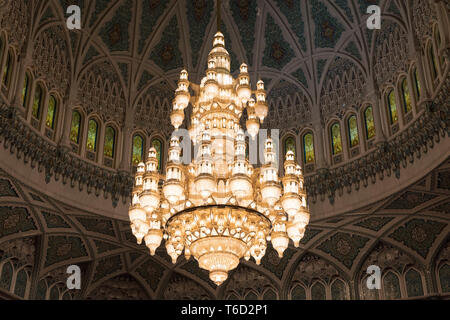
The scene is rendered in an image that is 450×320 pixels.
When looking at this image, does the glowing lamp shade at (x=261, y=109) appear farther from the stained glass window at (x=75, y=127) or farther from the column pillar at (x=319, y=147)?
the stained glass window at (x=75, y=127)

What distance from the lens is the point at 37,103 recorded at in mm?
15250

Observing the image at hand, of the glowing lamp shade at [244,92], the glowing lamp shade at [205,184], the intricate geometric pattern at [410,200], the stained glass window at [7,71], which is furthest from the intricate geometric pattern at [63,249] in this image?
the intricate geometric pattern at [410,200]

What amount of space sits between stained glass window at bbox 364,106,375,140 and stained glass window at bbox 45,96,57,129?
29.1 ft

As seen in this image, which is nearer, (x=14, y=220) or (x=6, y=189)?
(x=6, y=189)

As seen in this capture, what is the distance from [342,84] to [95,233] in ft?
28.3

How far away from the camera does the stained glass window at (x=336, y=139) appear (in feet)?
54.9

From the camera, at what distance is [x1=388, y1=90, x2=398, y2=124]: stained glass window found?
605 inches

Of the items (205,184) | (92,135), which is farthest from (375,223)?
(92,135)

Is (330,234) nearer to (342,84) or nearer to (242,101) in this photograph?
(342,84)

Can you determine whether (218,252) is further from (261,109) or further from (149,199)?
(261,109)

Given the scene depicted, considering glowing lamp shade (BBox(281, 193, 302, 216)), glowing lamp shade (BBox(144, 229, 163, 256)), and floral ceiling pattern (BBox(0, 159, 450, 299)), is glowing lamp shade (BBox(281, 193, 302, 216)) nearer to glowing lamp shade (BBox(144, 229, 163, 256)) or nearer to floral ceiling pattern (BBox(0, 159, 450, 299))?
glowing lamp shade (BBox(144, 229, 163, 256))

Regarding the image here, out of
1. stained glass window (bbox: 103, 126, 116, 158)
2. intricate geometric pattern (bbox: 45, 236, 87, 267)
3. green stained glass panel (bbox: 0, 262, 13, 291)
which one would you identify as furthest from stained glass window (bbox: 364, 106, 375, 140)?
green stained glass panel (bbox: 0, 262, 13, 291)

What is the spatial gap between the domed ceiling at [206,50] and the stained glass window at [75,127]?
46cm

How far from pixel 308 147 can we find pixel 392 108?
2.91m
